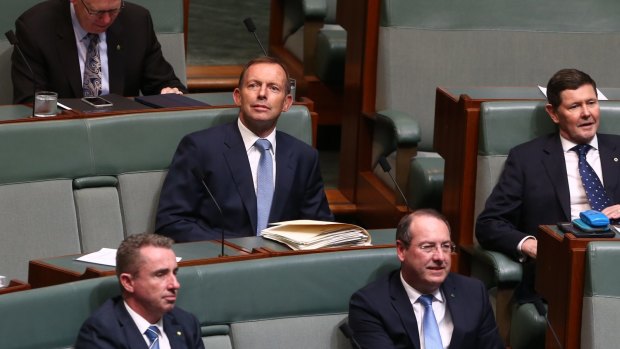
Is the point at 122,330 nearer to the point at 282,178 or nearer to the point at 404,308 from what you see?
the point at 404,308

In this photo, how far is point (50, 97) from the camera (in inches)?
56.9

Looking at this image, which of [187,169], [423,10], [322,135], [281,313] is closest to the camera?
[281,313]

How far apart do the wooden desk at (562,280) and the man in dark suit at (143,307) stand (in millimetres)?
384

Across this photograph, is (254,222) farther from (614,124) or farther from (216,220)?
(614,124)

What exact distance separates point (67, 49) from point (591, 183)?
2.16ft

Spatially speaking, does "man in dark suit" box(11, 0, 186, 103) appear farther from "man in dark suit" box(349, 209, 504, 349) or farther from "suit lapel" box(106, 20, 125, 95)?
"man in dark suit" box(349, 209, 504, 349)

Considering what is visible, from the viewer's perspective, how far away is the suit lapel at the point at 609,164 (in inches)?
58.7

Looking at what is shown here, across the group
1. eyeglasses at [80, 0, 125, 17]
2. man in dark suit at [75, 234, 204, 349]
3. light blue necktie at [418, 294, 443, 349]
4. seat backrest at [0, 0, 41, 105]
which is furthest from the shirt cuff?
seat backrest at [0, 0, 41, 105]

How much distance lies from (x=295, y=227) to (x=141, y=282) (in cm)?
25

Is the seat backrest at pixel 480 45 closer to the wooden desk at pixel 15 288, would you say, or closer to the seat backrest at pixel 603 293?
the seat backrest at pixel 603 293

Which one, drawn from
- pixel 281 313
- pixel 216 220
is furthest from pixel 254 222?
pixel 281 313

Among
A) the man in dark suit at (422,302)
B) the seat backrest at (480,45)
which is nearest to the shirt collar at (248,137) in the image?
the man in dark suit at (422,302)

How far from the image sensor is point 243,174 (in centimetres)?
144

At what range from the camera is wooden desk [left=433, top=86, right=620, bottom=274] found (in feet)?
4.91
